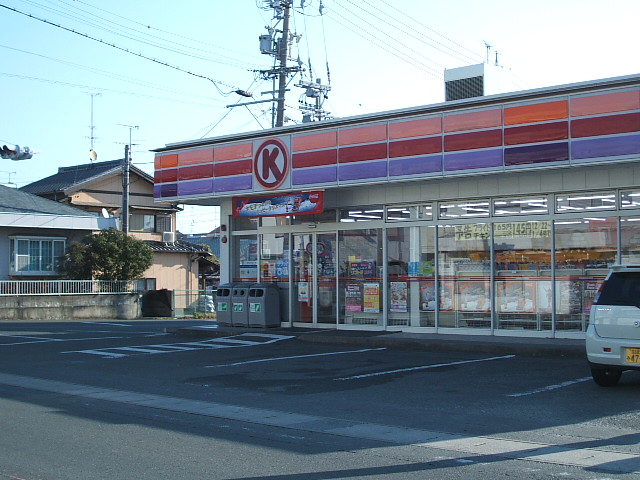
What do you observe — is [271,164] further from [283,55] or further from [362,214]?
[283,55]

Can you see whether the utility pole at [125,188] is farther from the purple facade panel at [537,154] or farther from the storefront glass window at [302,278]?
the purple facade panel at [537,154]

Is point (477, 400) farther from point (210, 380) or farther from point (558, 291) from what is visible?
point (558, 291)

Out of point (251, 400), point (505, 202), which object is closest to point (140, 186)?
point (505, 202)

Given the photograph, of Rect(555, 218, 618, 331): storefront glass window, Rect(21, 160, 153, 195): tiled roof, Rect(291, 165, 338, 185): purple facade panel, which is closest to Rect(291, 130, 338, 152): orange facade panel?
Rect(291, 165, 338, 185): purple facade panel

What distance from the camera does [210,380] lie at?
1340 centimetres

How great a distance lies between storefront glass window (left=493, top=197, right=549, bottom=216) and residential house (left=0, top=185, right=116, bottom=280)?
26.5m

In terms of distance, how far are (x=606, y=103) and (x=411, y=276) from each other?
6233 millimetres

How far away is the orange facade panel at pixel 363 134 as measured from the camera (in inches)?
736

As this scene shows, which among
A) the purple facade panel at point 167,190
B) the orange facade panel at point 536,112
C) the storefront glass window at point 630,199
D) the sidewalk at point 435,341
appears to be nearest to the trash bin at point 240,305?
the sidewalk at point 435,341

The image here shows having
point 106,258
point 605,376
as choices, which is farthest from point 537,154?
point 106,258

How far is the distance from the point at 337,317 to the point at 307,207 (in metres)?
3.00

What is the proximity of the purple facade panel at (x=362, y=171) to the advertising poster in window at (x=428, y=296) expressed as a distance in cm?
283

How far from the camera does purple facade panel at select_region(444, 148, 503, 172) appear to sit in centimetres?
1683

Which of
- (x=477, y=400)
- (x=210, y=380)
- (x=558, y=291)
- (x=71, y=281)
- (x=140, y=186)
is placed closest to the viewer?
(x=477, y=400)
